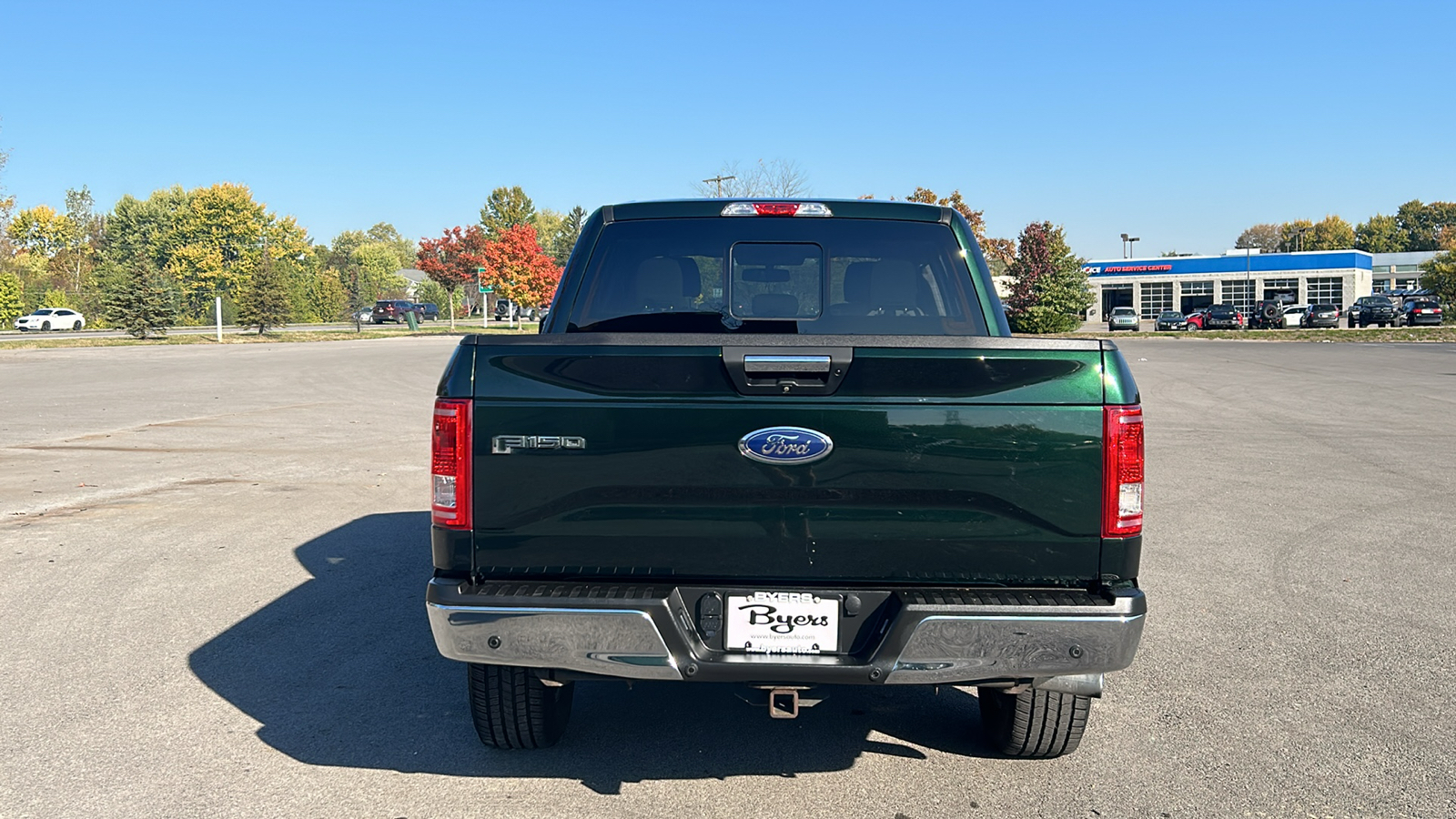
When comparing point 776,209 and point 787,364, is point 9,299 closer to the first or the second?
point 776,209

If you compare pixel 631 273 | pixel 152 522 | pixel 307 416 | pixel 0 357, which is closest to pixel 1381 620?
pixel 631 273

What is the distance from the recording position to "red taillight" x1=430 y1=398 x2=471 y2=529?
328 cm

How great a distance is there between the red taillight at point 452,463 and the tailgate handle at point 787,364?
823 millimetres

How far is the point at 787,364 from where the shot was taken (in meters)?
3.20

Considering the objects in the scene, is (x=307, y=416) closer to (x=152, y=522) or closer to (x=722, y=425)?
(x=152, y=522)

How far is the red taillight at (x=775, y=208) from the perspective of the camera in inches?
172

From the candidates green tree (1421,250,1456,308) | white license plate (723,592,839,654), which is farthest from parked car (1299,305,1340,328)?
white license plate (723,592,839,654)

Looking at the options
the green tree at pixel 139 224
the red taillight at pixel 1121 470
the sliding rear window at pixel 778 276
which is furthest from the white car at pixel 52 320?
the red taillight at pixel 1121 470

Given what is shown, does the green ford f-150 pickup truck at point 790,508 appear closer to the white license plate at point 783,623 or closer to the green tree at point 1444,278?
the white license plate at point 783,623

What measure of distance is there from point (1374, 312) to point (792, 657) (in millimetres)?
65370

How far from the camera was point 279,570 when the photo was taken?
23.0 ft

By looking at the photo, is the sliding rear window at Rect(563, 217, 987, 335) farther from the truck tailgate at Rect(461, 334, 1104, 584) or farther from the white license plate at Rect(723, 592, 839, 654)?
the white license plate at Rect(723, 592, 839, 654)

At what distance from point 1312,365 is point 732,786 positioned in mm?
29285

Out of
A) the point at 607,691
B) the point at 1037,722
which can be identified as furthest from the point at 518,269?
the point at 1037,722
